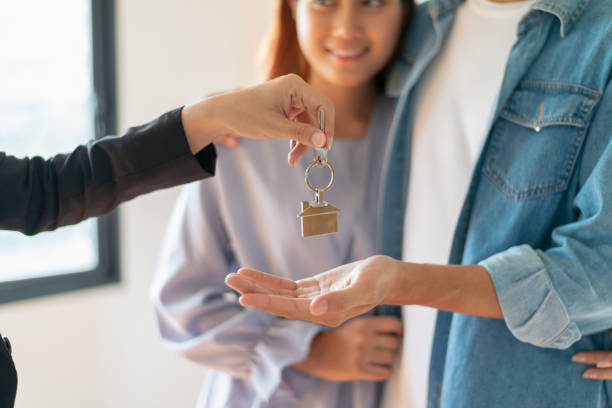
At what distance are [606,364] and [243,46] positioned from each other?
1850 millimetres

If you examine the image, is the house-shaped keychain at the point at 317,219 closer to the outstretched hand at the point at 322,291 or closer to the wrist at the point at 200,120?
the outstretched hand at the point at 322,291

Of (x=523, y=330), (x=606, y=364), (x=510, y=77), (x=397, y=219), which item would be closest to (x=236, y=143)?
(x=397, y=219)

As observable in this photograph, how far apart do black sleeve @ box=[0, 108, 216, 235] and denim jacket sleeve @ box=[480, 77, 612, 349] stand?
49 centimetres

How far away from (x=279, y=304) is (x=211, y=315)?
52cm

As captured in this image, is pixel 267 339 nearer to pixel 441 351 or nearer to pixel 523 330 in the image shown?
pixel 441 351

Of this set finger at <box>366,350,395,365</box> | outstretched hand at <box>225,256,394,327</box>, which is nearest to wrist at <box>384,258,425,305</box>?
outstretched hand at <box>225,256,394,327</box>

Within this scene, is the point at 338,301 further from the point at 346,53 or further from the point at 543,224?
the point at 346,53

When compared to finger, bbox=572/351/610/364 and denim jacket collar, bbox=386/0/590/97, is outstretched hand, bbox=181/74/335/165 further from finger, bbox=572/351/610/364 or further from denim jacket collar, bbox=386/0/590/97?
finger, bbox=572/351/610/364

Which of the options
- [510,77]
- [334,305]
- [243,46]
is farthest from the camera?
[243,46]

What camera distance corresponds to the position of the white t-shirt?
39.6 inches

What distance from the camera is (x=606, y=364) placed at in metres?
0.85

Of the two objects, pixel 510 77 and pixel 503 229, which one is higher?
pixel 510 77

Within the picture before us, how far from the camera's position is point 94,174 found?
76cm

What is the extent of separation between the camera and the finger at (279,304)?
69cm
